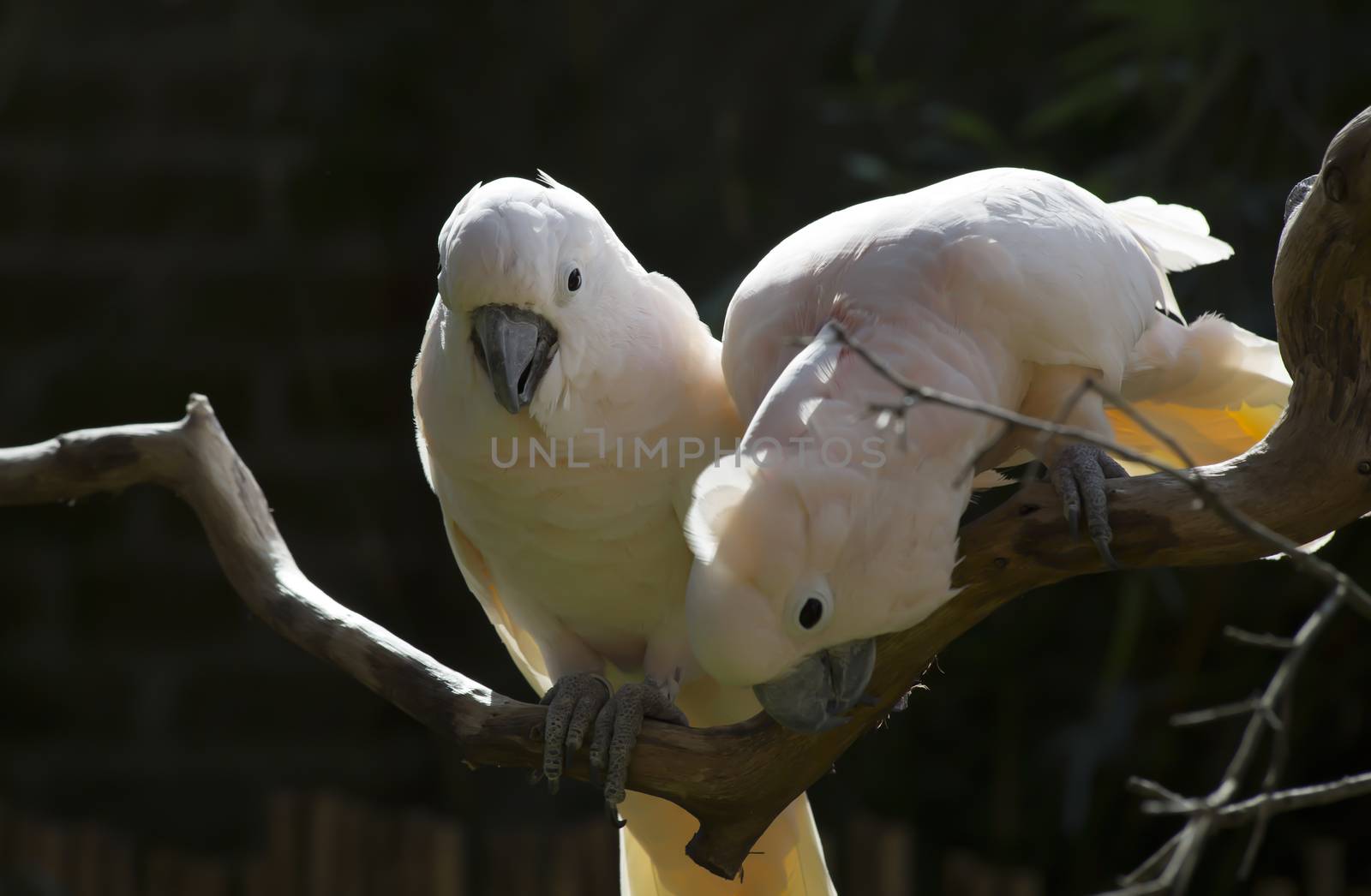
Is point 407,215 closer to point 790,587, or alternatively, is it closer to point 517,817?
point 517,817

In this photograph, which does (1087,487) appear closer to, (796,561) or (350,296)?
(796,561)

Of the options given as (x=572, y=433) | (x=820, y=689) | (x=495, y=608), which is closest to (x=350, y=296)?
(x=495, y=608)

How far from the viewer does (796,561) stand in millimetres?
1242

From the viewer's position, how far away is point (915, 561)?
1.28 meters

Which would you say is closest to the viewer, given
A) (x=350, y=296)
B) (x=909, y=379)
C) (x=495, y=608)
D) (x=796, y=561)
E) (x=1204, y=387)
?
(x=796, y=561)

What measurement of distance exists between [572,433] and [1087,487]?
563 mm

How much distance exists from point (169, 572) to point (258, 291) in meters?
0.76

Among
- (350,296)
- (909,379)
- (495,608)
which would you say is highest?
(909,379)

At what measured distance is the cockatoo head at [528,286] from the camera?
1427 mm

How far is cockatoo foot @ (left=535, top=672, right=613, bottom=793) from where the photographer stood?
1.54m

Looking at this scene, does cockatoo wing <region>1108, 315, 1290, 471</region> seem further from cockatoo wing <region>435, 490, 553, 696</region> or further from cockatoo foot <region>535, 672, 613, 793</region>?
cockatoo wing <region>435, 490, 553, 696</region>

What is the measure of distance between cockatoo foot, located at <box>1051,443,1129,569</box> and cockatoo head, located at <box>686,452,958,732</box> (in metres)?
0.16

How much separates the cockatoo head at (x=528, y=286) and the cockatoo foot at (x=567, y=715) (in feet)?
1.20

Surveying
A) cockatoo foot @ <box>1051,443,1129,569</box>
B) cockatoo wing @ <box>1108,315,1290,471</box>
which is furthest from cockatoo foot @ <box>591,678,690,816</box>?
cockatoo wing @ <box>1108,315,1290,471</box>
